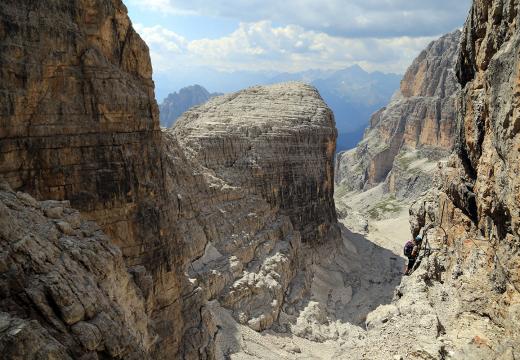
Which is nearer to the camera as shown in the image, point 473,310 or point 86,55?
point 473,310

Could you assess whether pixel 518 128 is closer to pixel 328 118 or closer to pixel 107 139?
pixel 107 139

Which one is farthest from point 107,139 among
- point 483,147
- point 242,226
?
point 242,226

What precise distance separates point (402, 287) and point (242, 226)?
22126 millimetres

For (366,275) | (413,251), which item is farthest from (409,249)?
(366,275)

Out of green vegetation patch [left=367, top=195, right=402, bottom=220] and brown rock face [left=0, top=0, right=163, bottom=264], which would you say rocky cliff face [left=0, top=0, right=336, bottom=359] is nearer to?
brown rock face [left=0, top=0, right=163, bottom=264]

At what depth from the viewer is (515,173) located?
1491cm

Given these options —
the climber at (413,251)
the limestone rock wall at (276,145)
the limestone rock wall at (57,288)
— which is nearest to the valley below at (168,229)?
the limestone rock wall at (57,288)

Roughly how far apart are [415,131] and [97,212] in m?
107

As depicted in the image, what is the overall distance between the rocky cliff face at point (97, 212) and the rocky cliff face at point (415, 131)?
72716mm

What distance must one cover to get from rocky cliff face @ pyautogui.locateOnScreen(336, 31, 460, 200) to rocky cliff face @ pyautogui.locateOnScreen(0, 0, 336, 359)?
72.7m

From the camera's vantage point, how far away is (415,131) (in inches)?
4660

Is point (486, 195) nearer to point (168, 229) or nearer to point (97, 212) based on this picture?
point (168, 229)

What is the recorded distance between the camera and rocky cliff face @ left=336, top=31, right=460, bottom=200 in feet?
356

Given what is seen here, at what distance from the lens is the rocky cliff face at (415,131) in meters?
109
